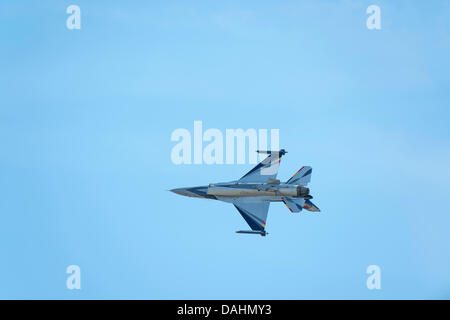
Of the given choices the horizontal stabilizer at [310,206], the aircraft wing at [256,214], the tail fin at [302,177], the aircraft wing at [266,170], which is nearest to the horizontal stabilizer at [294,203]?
the tail fin at [302,177]

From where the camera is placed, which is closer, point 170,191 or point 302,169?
point 302,169

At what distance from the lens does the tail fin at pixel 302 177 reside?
75.6m

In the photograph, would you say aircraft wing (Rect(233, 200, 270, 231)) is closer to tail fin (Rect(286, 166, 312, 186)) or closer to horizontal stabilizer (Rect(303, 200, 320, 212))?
tail fin (Rect(286, 166, 312, 186))

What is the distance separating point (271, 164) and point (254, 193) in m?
4.32

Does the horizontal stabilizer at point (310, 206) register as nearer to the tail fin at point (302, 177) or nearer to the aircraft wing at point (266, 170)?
the tail fin at point (302, 177)

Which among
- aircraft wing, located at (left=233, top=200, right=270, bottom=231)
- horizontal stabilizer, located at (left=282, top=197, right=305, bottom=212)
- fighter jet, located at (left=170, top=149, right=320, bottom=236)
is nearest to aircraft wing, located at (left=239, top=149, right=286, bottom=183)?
fighter jet, located at (left=170, top=149, right=320, bottom=236)

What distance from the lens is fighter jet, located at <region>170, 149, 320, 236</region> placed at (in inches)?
2948
